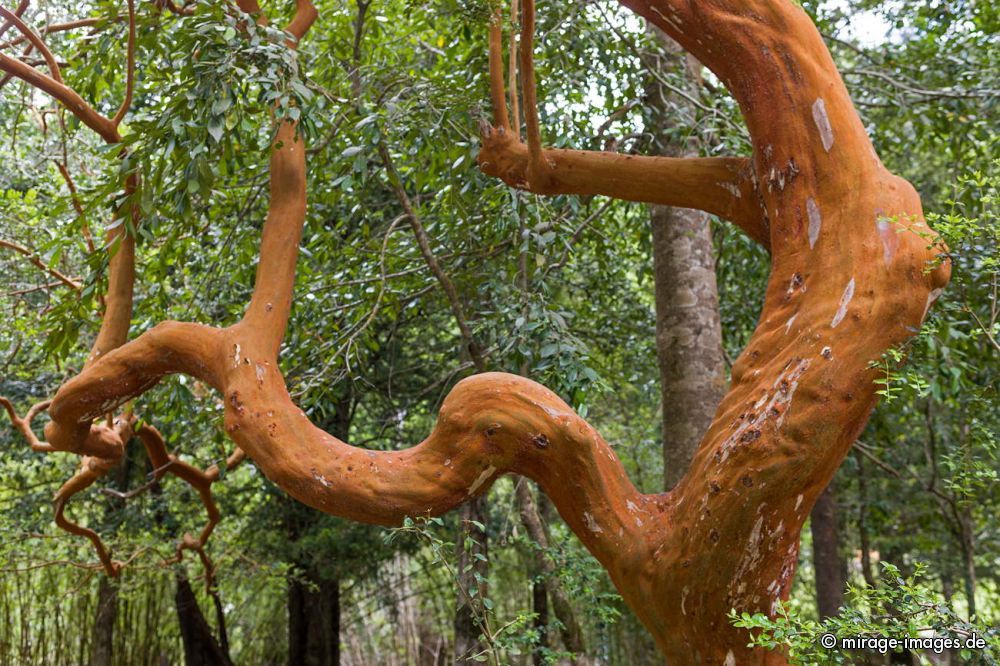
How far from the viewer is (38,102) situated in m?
6.80

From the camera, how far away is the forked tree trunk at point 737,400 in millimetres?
2018

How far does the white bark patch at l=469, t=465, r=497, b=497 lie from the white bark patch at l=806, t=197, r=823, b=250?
88 cm

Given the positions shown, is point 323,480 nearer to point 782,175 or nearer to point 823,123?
point 782,175

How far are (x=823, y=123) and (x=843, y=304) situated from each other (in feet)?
1.41

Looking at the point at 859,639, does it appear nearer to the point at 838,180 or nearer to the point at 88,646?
the point at 838,180

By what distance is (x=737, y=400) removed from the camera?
7.02 ft

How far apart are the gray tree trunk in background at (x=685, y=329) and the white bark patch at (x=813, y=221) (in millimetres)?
1629

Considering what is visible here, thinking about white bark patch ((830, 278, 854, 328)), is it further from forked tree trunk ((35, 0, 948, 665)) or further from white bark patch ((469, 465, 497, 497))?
white bark patch ((469, 465, 497, 497))

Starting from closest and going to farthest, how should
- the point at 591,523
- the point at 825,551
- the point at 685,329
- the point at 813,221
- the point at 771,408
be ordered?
the point at 771,408 < the point at 813,221 < the point at 591,523 < the point at 685,329 < the point at 825,551

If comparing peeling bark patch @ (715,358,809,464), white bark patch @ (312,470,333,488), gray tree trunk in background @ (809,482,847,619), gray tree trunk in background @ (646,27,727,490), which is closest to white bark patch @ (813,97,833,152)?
peeling bark patch @ (715,358,809,464)

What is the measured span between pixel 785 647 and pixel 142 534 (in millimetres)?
5650

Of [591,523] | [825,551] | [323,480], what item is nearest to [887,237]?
[591,523]

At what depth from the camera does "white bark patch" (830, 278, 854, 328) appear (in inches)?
79.5

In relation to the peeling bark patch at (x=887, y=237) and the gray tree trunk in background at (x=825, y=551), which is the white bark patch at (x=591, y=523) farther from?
the gray tree trunk in background at (x=825, y=551)
